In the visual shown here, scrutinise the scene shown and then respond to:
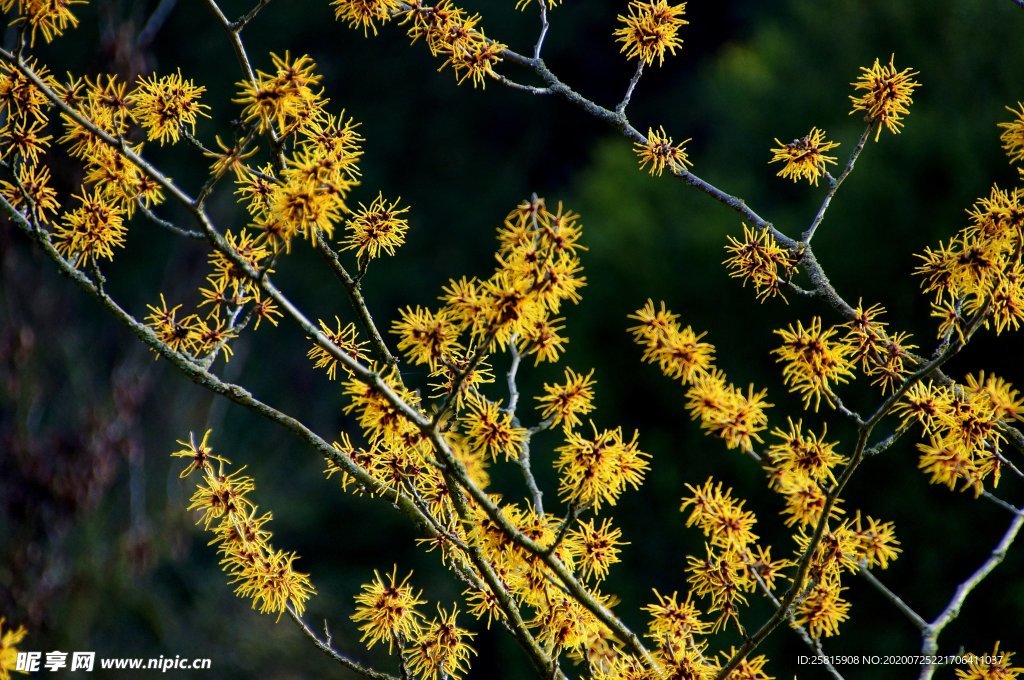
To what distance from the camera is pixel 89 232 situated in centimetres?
167

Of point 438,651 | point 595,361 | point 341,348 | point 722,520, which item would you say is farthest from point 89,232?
point 595,361

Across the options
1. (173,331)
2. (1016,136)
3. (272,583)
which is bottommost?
(272,583)

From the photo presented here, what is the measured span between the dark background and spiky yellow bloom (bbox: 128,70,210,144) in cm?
361

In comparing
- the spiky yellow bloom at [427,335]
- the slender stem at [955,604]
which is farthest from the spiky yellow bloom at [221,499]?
the slender stem at [955,604]

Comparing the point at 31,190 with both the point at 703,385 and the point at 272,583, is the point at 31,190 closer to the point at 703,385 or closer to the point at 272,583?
the point at 272,583

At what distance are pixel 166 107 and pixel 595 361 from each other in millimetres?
6138

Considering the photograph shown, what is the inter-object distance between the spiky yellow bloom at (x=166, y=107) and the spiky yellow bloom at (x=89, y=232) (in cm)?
15

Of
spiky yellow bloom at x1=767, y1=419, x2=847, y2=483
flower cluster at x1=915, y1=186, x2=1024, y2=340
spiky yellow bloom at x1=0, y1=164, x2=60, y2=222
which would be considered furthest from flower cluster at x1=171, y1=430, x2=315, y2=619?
flower cluster at x1=915, y1=186, x2=1024, y2=340

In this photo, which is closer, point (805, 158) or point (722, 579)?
point (722, 579)

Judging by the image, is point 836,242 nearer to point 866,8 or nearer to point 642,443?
point 642,443

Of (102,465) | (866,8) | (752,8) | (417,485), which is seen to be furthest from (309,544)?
(417,485)

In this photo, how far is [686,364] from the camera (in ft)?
4.97

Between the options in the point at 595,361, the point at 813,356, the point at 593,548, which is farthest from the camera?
the point at 595,361

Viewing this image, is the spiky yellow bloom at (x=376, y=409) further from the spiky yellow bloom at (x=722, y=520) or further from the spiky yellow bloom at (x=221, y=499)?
the spiky yellow bloom at (x=722, y=520)
